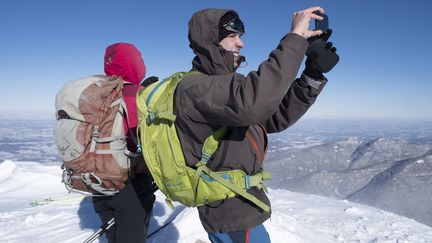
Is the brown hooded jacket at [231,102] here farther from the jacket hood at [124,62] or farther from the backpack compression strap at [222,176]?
the jacket hood at [124,62]

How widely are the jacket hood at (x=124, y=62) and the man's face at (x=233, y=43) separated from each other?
54.2 inches

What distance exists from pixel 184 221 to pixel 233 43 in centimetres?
433

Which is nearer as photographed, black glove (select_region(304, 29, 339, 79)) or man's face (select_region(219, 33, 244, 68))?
black glove (select_region(304, 29, 339, 79))

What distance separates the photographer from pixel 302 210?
8750mm

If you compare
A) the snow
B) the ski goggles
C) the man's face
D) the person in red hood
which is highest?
the ski goggles

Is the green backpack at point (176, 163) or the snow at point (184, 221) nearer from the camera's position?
the green backpack at point (176, 163)

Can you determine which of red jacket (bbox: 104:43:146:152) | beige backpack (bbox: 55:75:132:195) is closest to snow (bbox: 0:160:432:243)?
beige backpack (bbox: 55:75:132:195)

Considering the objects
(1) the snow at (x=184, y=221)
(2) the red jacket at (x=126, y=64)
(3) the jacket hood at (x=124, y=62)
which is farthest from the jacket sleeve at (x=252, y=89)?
(1) the snow at (x=184, y=221)

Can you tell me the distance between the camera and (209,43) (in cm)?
222

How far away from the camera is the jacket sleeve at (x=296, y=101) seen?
255cm

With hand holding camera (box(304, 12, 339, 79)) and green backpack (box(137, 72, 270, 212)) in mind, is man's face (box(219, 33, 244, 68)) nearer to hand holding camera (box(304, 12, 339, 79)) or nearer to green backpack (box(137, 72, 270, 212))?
green backpack (box(137, 72, 270, 212))

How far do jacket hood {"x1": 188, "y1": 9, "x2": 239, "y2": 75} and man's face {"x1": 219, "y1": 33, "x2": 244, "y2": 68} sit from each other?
0.33ft

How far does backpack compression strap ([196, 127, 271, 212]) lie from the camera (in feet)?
7.05

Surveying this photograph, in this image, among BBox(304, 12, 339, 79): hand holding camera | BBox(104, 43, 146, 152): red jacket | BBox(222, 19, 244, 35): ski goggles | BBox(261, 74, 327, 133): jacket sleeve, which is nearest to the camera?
BBox(304, 12, 339, 79): hand holding camera
